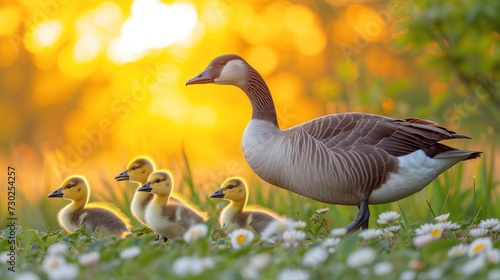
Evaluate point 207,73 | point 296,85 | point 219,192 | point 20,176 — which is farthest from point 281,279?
point 296,85

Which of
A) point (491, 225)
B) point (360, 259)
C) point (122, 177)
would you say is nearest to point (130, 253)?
point (360, 259)

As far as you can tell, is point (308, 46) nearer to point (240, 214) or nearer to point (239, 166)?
point (239, 166)

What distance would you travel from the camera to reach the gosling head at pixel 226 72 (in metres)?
5.74

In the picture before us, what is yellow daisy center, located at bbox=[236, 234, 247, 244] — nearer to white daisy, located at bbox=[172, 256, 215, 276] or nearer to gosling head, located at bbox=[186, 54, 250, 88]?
white daisy, located at bbox=[172, 256, 215, 276]

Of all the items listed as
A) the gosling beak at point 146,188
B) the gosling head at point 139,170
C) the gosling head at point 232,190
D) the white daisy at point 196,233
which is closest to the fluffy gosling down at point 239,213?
the gosling head at point 232,190

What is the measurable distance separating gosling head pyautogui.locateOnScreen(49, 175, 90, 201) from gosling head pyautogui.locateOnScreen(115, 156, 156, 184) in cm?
33

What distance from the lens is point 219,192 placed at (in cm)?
543

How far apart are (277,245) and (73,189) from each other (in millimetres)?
2090

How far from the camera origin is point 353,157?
5.31 m

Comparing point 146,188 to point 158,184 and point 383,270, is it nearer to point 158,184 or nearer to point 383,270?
point 158,184

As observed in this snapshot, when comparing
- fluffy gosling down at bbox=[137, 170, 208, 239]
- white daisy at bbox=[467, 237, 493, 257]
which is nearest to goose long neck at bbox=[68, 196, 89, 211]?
fluffy gosling down at bbox=[137, 170, 208, 239]

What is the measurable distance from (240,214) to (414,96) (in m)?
15.6

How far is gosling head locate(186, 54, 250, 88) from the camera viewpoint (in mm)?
5742

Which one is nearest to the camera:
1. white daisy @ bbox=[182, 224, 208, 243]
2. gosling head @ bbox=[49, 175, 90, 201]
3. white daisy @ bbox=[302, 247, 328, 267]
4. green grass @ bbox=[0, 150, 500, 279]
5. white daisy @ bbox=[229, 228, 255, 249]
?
green grass @ bbox=[0, 150, 500, 279]
